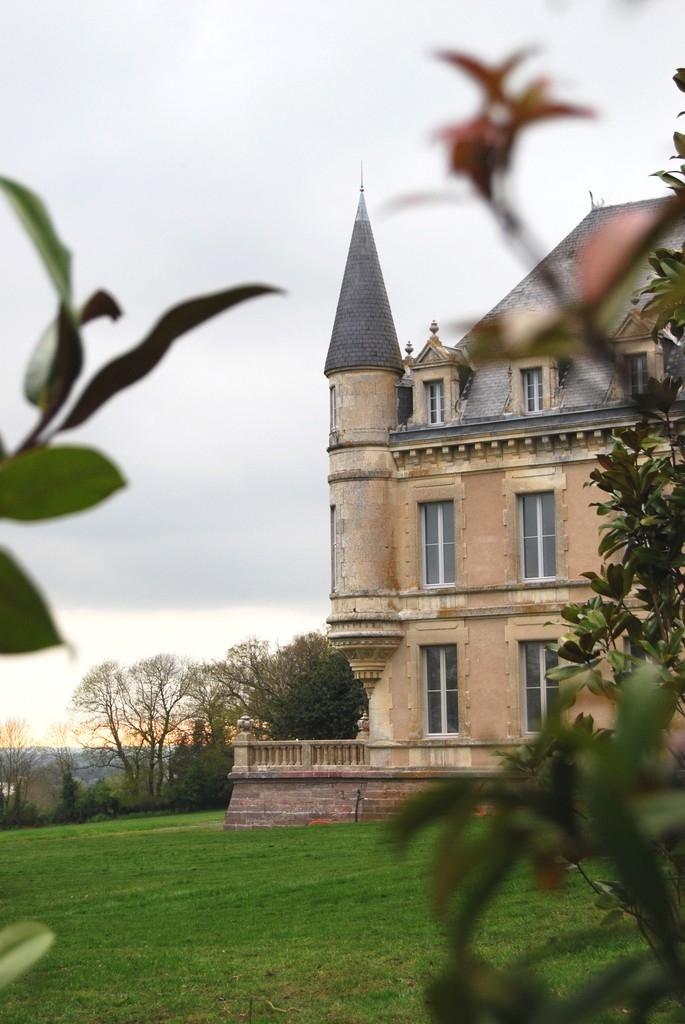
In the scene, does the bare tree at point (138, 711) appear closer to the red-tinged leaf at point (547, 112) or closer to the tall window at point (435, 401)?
the tall window at point (435, 401)

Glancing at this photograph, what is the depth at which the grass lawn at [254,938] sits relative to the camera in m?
8.41

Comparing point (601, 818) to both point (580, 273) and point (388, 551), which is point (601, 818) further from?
point (388, 551)

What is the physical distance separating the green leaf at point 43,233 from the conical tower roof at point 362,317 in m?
24.4

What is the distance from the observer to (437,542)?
977 inches

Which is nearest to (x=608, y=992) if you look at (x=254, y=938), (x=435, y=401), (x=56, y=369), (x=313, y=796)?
(x=56, y=369)

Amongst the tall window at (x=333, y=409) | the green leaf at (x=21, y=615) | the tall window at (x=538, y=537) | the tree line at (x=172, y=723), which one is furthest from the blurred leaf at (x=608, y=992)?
the tree line at (x=172, y=723)

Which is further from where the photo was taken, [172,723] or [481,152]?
[172,723]

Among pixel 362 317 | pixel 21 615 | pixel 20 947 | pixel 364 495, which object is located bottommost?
Answer: pixel 20 947

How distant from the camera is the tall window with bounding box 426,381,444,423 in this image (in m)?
25.0

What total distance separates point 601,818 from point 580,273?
0.24 m

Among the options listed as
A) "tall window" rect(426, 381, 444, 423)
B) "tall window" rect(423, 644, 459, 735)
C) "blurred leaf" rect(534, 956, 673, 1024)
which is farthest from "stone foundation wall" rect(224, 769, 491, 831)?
"blurred leaf" rect(534, 956, 673, 1024)

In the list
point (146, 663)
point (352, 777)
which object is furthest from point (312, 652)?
point (352, 777)

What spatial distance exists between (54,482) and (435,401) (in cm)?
2468

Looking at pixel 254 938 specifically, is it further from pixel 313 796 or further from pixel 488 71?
pixel 313 796
